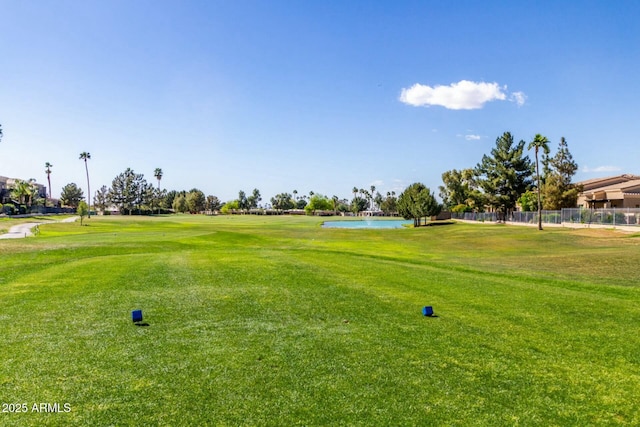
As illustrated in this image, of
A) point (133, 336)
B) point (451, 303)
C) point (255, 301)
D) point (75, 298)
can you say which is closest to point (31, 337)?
point (133, 336)

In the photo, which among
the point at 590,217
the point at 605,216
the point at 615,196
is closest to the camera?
the point at 605,216

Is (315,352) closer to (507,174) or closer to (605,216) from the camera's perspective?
(605,216)

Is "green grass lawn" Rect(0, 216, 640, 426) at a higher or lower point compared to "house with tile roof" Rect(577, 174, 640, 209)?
lower

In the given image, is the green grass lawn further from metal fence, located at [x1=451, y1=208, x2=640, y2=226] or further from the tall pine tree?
the tall pine tree

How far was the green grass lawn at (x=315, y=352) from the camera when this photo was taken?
496cm

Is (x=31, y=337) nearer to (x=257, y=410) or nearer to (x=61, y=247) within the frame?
(x=257, y=410)

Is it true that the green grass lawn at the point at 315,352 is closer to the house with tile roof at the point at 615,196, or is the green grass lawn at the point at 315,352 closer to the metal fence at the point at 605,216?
the metal fence at the point at 605,216

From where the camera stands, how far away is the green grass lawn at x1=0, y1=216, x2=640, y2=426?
16.3ft

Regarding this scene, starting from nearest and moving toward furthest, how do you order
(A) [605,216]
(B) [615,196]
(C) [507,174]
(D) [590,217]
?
(A) [605,216] < (D) [590,217] < (B) [615,196] < (C) [507,174]

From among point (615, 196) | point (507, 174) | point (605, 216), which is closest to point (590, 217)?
point (605, 216)

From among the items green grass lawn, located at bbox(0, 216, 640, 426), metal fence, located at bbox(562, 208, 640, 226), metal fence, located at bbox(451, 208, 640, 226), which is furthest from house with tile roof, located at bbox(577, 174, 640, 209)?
green grass lawn, located at bbox(0, 216, 640, 426)

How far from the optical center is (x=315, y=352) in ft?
22.3

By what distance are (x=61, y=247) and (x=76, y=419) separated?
23.6 m

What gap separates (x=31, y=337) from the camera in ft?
24.1
